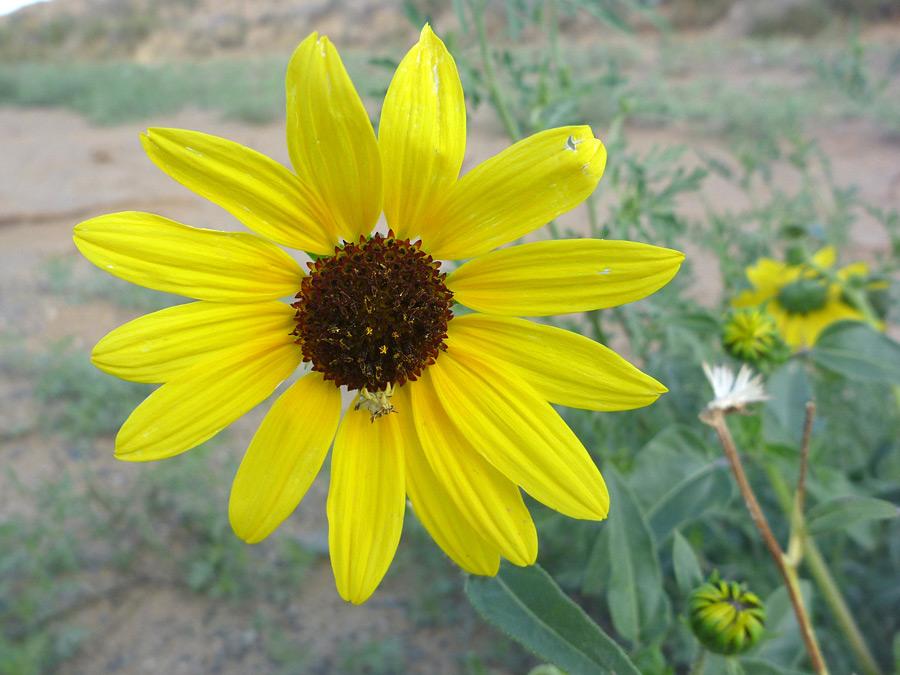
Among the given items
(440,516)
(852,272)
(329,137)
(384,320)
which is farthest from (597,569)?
(852,272)

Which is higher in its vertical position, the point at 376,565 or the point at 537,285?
the point at 537,285

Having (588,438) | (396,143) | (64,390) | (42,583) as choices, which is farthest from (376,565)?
(64,390)

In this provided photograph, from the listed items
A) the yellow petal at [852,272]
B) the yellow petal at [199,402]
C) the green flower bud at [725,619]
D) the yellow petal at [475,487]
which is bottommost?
the green flower bud at [725,619]

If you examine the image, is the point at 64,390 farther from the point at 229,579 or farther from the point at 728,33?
the point at 728,33

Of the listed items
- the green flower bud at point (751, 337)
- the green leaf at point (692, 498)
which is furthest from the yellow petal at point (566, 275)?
the green flower bud at point (751, 337)

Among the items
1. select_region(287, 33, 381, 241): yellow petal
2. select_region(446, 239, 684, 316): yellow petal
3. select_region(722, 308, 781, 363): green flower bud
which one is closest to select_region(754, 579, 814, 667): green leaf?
select_region(722, 308, 781, 363): green flower bud

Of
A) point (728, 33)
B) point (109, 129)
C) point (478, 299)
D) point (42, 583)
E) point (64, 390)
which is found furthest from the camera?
point (728, 33)

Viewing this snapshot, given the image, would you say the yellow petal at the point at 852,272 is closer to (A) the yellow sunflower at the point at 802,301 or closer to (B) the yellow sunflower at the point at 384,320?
(A) the yellow sunflower at the point at 802,301
